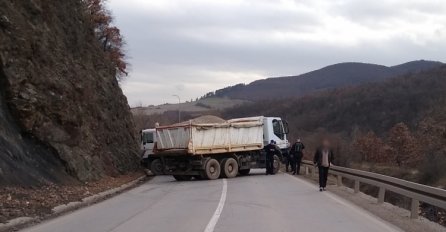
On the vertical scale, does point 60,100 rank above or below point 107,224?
above

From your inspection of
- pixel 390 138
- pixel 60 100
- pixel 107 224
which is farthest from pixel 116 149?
pixel 390 138

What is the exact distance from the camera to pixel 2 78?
64.4ft

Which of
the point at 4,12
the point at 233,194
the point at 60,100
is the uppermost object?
the point at 4,12

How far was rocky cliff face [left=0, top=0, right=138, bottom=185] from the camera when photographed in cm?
1933

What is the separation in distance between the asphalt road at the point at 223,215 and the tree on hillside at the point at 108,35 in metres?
33.3

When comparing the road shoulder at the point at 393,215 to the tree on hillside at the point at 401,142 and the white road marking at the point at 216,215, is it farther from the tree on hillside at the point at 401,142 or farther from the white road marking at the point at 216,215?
the tree on hillside at the point at 401,142

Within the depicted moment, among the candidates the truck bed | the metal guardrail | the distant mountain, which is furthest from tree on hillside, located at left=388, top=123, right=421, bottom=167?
the distant mountain

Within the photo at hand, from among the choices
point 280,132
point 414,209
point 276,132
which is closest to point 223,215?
point 414,209

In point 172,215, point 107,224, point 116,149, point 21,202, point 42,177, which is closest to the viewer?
point 107,224

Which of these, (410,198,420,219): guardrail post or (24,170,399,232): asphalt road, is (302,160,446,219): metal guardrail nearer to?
(410,198,420,219): guardrail post

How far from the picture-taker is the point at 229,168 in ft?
95.1

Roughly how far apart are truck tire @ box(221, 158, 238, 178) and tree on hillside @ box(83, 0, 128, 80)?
2283cm

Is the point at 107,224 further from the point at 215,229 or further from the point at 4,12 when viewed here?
the point at 4,12

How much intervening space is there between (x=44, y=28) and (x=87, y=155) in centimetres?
575
